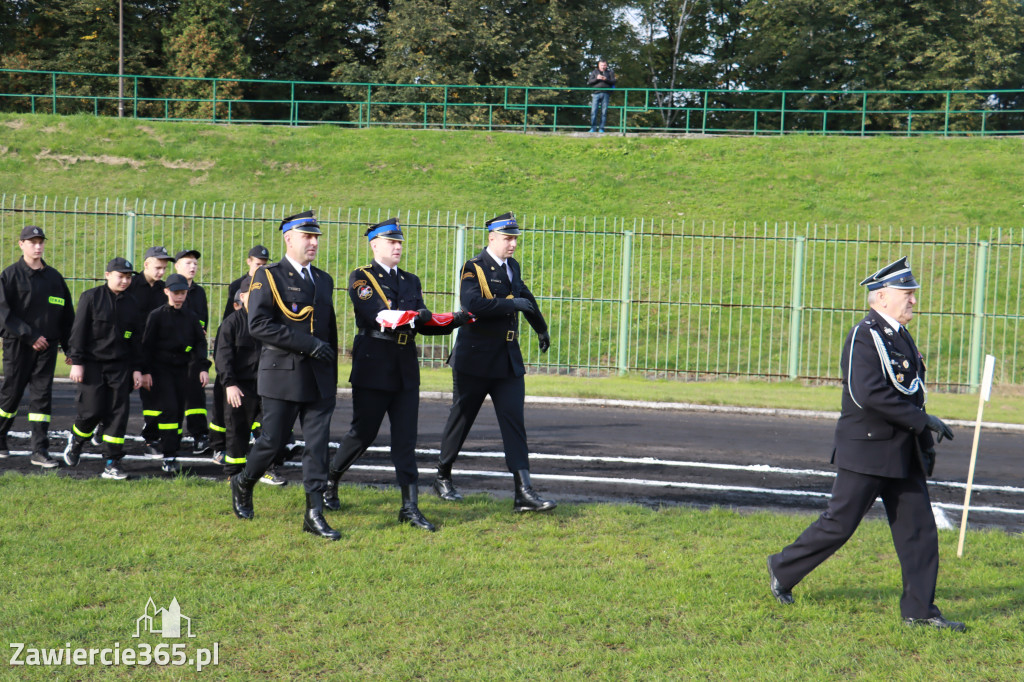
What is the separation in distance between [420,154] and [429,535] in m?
21.8

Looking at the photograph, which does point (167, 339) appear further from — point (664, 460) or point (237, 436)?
point (664, 460)

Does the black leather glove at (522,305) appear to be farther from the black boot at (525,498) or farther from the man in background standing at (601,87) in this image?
the man in background standing at (601,87)

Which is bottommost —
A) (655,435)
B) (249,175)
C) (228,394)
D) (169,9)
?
(655,435)

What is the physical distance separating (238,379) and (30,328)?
2205 mm

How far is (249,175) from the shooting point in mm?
25422

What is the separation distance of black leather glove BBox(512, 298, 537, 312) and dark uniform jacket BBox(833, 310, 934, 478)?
9.16ft

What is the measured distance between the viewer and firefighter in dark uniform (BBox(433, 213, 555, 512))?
23.7 ft

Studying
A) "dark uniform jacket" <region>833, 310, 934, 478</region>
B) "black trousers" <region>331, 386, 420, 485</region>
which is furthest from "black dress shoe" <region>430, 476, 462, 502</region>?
"dark uniform jacket" <region>833, 310, 934, 478</region>

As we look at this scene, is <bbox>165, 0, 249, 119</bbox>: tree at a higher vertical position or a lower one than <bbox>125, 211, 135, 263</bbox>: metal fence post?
higher

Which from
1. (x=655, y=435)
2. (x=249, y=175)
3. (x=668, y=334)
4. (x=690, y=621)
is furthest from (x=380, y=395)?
(x=249, y=175)

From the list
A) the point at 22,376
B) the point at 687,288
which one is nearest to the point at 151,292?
the point at 22,376

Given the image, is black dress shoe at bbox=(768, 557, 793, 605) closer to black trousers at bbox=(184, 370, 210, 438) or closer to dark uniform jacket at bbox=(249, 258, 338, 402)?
dark uniform jacket at bbox=(249, 258, 338, 402)

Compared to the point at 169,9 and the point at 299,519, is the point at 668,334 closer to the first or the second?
the point at 299,519

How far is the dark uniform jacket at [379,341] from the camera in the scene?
22.0ft
